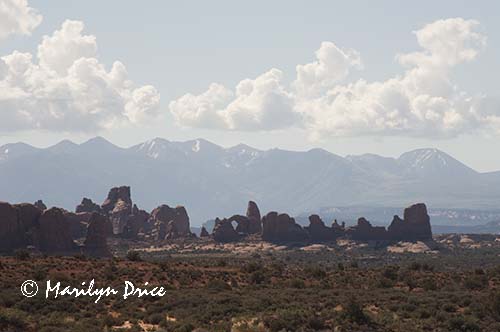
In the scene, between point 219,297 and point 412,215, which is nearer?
point 219,297

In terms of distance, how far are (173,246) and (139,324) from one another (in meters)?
128

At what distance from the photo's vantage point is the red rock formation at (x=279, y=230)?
176875 millimetres

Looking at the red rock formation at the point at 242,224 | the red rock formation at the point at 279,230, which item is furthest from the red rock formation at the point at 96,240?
the red rock formation at the point at 242,224

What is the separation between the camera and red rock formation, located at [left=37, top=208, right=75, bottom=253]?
117m

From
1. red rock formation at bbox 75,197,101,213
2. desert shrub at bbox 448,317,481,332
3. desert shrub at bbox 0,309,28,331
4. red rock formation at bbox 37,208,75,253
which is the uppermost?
red rock formation at bbox 75,197,101,213

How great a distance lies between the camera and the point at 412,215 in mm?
177000

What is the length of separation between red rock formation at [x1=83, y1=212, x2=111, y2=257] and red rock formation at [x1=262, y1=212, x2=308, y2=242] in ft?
197

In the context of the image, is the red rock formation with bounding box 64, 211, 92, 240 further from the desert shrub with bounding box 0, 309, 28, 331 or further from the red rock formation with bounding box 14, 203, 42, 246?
the desert shrub with bounding box 0, 309, 28, 331

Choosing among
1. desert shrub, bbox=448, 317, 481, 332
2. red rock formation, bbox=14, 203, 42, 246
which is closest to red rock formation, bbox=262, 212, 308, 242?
red rock formation, bbox=14, 203, 42, 246

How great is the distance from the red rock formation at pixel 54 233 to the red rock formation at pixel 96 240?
300cm

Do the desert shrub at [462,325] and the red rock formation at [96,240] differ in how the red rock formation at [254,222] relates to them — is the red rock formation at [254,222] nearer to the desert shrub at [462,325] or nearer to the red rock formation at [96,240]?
the red rock formation at [96,240]

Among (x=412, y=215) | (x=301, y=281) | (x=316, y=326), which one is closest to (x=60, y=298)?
(x=316, y=326)

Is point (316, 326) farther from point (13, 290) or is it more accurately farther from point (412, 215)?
point (412, 215)

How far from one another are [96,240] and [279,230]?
212ft
